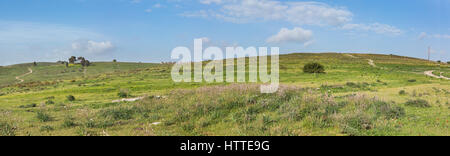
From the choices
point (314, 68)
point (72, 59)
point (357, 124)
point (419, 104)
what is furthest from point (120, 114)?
point (72, 59)

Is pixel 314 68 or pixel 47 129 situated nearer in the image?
pixel 47 129

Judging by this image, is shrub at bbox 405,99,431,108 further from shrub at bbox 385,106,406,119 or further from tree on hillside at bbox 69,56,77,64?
tree on hillside at bbox 69,56,77,64

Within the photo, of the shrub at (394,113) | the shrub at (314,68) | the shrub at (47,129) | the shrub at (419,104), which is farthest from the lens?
the shrub at (314,68)

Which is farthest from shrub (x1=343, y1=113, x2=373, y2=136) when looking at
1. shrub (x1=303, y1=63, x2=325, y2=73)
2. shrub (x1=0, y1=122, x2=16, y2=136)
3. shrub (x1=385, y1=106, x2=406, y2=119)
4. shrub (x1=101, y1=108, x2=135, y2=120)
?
shrub (x1=303, y1=63, x2=325, y2=73)

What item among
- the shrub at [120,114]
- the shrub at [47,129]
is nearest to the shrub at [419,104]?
the shrub at [120,114]

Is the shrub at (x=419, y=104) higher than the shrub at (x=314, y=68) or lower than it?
lower

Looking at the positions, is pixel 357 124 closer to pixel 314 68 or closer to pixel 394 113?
pixel 394 113

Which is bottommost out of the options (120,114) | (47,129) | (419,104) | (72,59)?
(47,129)

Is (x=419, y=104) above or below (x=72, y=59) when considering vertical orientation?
below

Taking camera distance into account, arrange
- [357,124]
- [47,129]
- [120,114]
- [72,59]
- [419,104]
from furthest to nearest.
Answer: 1. [72,59]
2. [419,104]
3. [120,114]
4. [47,129]
5. [357,124]

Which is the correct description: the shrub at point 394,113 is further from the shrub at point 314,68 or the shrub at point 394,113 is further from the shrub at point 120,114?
the shrub at point 314,68

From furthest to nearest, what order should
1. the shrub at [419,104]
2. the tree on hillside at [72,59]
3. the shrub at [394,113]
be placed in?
1. the tree on hillside at [72,59]
2. the shrub at [419,104]
3. the shrub at [394,113]
